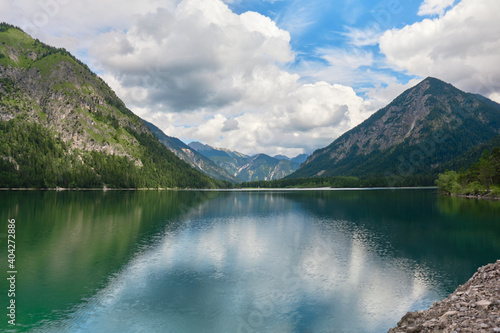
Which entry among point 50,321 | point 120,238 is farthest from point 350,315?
point 120,238

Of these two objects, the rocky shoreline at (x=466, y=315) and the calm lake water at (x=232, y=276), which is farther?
the calm lake water at (x=232, y=276)

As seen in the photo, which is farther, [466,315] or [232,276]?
[232,276]

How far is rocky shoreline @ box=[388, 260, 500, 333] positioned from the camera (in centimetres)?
1656

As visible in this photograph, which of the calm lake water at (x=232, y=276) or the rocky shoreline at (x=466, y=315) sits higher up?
the rocky shoreline at (x=466, y=315)

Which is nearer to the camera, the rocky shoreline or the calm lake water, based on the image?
the rocky shoreline

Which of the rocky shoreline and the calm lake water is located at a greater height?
the rocky shoreline

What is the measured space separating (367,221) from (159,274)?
71.0m

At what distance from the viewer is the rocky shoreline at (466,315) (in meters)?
16.6

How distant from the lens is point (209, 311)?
1115 inches

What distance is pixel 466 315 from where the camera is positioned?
60.0 ft

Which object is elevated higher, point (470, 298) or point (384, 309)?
point (470, 298)

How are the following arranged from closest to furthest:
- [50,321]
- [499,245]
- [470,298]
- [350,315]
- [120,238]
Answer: [470,298] → [50,321] → [350,315] → [499,245] → [120,238]

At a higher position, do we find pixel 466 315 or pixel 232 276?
pixel 466 315

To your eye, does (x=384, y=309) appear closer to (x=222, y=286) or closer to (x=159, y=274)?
(x=222, y=286)
